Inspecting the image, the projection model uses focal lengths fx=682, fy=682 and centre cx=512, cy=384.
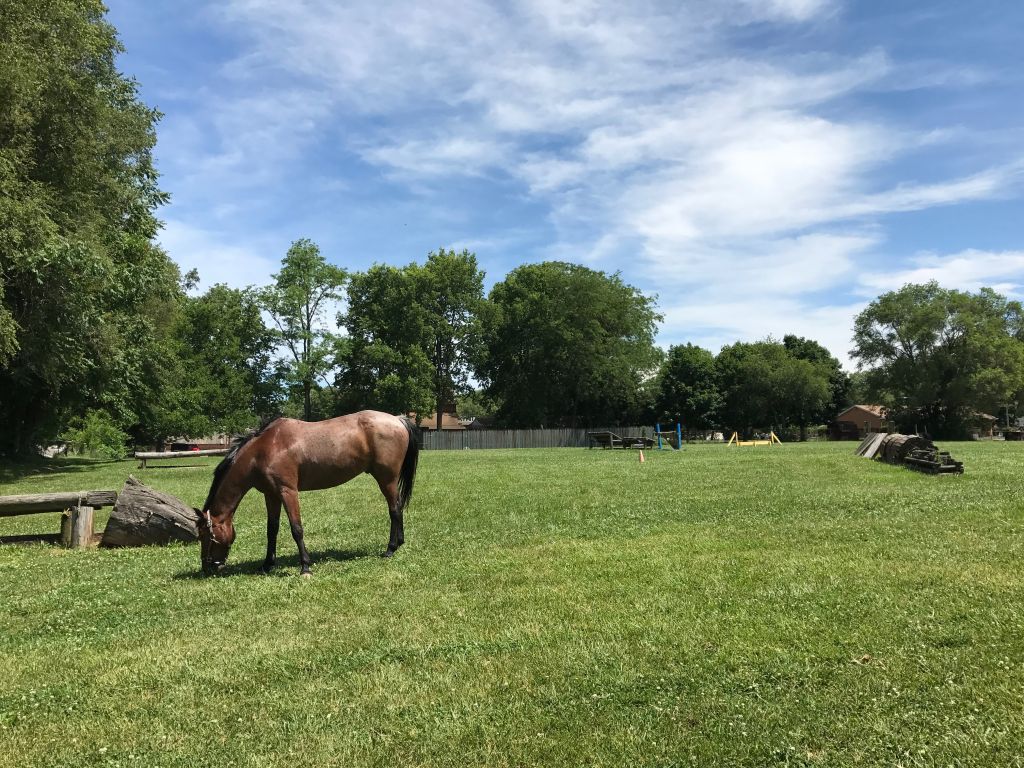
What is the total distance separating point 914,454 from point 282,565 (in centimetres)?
1923

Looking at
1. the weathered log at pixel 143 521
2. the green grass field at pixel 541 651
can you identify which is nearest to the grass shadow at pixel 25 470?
the weathered log at pixel 143 521

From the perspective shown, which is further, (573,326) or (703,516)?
(573,326)

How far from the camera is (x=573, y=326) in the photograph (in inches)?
2670

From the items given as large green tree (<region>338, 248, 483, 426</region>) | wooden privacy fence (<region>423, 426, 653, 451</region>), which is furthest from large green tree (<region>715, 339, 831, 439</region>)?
large green tree (<region>338, 248, 483, 426</region>)

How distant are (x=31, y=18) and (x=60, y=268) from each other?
291 inches

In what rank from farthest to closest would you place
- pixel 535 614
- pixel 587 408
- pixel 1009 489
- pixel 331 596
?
pixel 587 408 → pixel 1009 489 → pixel 331 596 → pixel 535 614

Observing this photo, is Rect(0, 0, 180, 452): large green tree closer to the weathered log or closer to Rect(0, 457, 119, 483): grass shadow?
Rect(0, 457, 119, 483): grass shadow

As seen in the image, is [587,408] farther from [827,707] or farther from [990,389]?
[827,707]

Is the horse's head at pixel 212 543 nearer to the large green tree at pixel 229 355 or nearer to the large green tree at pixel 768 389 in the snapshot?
the large green tree at pixel 229 355

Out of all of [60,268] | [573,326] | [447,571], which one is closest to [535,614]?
[447,571]

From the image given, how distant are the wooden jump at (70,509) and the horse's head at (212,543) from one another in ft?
12.4

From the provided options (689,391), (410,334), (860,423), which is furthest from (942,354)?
(410,334)

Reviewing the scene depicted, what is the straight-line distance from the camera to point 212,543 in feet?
27.5

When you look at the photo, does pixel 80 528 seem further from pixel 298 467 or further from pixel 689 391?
pixel 689 391
